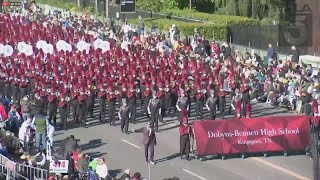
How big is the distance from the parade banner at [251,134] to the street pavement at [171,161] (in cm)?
32

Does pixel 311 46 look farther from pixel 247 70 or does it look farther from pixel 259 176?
pixel 259 176

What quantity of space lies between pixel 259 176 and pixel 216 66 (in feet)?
32.7

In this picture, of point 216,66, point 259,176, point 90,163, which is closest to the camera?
point 90,163

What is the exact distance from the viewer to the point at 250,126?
23422 mm

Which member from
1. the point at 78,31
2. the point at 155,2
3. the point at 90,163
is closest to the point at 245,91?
the point at 90,163

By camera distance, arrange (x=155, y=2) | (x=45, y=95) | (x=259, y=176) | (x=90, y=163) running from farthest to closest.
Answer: (x=155, y=2) < (x=45, y=95) < (x=259, y=176) < (x=90, y=163)

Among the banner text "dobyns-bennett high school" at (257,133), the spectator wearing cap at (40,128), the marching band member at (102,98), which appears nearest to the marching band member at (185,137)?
the banner text "dobyns-bennett high school" at (257,133)

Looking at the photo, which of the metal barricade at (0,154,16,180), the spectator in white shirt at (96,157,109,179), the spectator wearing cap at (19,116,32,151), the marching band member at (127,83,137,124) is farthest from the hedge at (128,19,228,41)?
the metal barricade at (0,154,16,180)

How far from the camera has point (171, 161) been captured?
23.5 metres

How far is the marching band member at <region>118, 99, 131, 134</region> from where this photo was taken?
85.5ft

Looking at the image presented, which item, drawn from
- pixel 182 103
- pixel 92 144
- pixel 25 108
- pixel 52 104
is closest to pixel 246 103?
pixel 182 103

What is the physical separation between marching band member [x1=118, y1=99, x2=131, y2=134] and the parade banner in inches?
135

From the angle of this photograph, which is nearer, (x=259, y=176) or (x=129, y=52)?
(x=259, y=176)

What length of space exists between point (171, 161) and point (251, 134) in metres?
2.24
